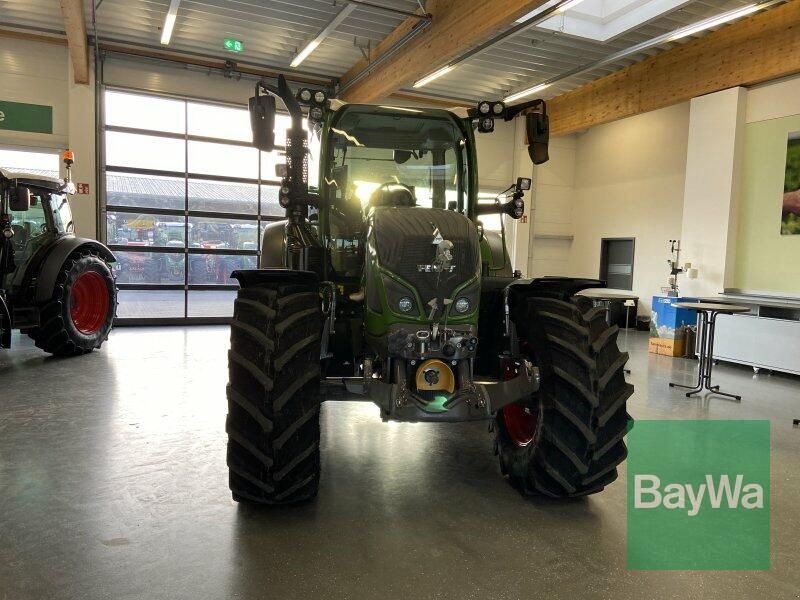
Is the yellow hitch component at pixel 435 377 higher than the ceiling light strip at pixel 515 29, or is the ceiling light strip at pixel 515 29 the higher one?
the ceiling light strip at pixel 515 29

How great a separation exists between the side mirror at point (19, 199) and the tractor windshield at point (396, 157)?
3947 millimetres

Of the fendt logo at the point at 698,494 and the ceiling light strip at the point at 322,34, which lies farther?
the ceiling light strip at the point at 322,34

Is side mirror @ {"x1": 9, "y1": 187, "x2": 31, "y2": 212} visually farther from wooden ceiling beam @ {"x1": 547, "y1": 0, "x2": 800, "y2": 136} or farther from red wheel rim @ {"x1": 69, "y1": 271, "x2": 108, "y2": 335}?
Result: wooden ceiling beam @ {"x1": 547, "y1": 0, "x2": 800, "y2": 136}

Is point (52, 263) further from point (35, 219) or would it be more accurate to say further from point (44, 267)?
point (35, 219)

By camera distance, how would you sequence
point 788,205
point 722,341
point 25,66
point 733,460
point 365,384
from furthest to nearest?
point 25,66 → point 788,205 → point 722,341 → point 733,460 → point 365,384

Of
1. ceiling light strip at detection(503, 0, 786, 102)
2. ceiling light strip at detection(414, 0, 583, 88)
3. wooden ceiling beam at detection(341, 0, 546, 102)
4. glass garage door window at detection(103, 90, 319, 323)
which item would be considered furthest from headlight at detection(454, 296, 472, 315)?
glass garage door window at detection(103, 90, 319, 323)

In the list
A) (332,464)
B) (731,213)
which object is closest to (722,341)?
(731,213)

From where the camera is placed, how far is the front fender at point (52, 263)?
6101 millimetres

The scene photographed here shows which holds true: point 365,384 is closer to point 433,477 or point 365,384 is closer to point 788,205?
point 433,477

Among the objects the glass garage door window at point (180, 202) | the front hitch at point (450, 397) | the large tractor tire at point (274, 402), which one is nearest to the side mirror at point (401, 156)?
the large tractor tire at point (274, 402)

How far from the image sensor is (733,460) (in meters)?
3.67

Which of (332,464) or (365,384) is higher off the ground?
(365,384)

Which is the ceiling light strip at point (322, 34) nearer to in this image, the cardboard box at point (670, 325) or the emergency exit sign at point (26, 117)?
the emergency exit sign at point (26, 117)

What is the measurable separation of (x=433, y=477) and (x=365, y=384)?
2.89ft
